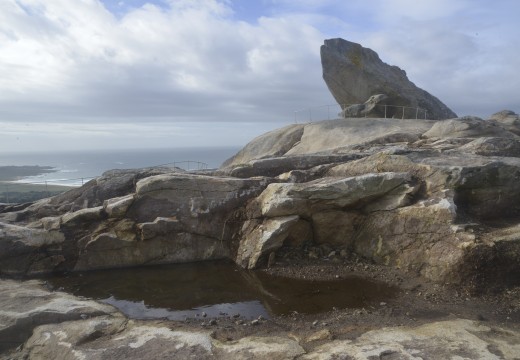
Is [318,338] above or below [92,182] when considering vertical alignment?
below

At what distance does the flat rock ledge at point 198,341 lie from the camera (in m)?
7.62

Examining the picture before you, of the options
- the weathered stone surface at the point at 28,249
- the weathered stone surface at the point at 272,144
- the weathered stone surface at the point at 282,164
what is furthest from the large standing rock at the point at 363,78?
the weathered stone surface at the point at 28,249

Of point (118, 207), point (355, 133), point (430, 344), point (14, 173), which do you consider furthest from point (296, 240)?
point (14, 173)

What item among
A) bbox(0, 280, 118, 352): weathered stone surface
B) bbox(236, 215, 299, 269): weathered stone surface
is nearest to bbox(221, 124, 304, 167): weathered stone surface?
bbox(236, 215, 299, 269): weathered stone surface

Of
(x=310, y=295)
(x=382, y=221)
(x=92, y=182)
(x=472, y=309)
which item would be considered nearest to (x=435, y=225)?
(x=382, y=221)

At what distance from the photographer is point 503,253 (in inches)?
417

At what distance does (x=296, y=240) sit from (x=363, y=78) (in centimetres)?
2066

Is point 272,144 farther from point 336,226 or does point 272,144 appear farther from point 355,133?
point 336,226

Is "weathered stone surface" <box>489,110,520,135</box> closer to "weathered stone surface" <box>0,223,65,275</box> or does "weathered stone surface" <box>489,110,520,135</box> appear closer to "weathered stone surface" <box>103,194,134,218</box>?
"weathered stone surface" <box>103,194,134,218</box>

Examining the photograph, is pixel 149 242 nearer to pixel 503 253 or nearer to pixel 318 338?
pixel 318 338

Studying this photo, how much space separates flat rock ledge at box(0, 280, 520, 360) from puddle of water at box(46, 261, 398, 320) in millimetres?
1361

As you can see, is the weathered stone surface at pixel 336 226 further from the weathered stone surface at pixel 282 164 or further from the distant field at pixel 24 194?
the distant field at pixel 24 194

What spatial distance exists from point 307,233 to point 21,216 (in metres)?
11.4

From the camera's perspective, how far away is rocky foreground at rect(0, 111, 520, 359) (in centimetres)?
829
